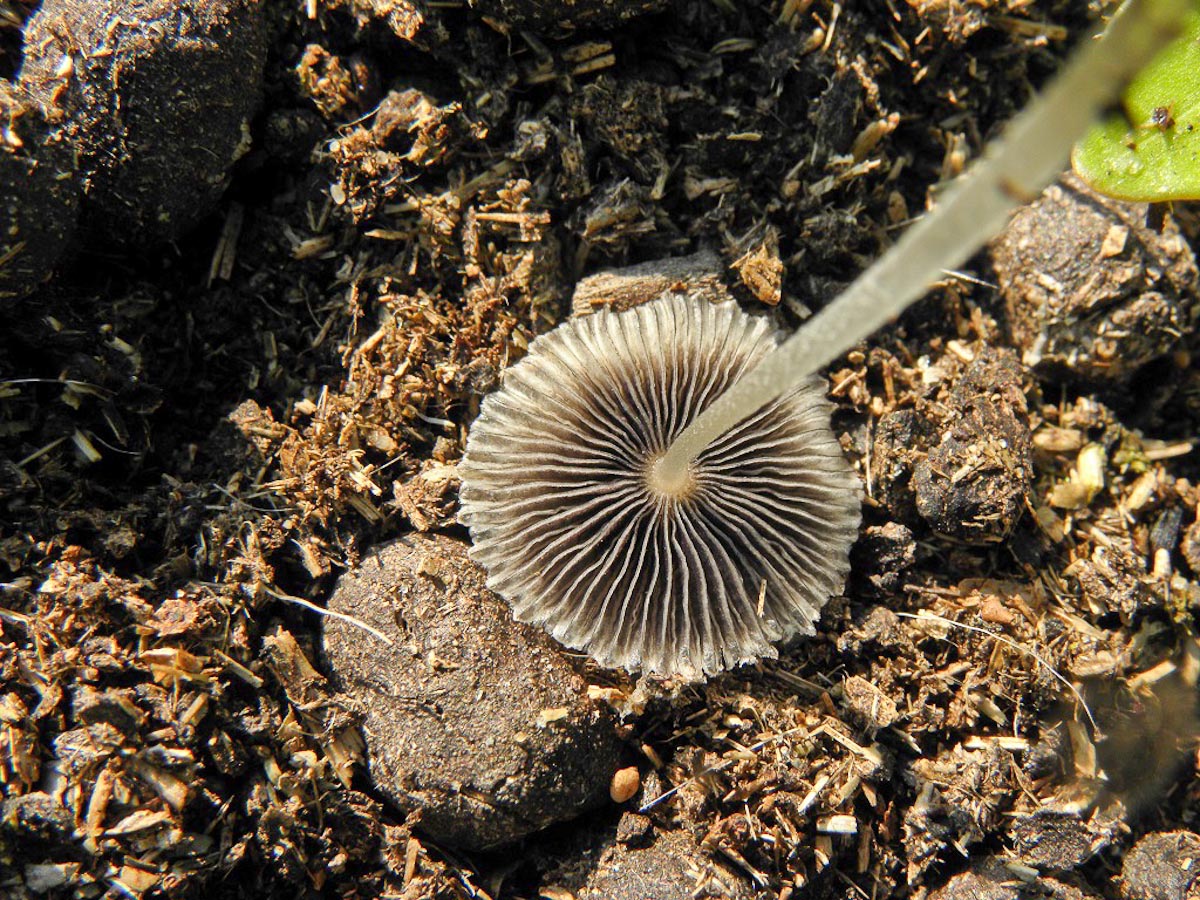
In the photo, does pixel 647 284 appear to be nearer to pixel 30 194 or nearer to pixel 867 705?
pixel 867 705

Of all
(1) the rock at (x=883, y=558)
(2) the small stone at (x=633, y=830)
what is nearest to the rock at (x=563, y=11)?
(1) the rock at (x=883, y=558)

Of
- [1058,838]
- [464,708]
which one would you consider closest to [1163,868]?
[1058,838]

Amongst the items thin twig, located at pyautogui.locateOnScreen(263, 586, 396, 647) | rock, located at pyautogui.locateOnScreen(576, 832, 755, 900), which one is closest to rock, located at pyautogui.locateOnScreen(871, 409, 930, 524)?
rock, located at pyautogui.locateOnScreen(576, 832, 755, 900)

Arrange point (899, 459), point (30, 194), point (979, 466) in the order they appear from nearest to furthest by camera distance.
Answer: point (30, 194) → point (979, 466) → point (899, 459)

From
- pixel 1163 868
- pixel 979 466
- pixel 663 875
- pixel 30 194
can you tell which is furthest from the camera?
pixel 979 466

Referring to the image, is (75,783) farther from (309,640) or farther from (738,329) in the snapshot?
(738,329)

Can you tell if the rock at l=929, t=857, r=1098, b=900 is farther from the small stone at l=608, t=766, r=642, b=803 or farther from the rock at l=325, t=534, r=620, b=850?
the rock at l=325, t=534, r=620, b=850
